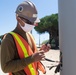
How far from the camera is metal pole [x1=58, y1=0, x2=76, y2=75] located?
198 cm

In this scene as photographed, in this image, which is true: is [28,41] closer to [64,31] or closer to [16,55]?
[16,55]

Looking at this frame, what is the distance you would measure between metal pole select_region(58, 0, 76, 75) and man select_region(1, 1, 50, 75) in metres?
0.33

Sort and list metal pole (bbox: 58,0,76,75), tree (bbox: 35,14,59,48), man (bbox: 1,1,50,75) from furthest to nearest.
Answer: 1. tree (bbox: 35,14,59,48)
2. man (bbox: 1,1,50,75)
3. metal pole (bbox: 58,0,76,75)

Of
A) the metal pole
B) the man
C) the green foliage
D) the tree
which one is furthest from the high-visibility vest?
the green foliage

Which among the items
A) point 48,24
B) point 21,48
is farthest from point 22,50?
point 48,24

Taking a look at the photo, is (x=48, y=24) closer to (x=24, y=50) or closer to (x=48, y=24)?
(x=48, y=24)

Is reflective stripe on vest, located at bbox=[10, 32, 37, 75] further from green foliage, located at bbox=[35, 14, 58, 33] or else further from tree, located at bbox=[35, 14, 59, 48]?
green foliage, located at bbox=[35, 14, 58, 33]

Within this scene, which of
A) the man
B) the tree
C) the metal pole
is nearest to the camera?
the metal pole

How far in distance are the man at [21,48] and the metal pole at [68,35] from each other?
33 centimetres

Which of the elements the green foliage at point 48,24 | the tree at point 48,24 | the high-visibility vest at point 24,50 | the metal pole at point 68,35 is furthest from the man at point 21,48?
the green foliage at point 48,24

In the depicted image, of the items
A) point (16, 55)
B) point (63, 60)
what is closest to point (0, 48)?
point (16, 55)

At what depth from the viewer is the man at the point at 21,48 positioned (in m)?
2.33

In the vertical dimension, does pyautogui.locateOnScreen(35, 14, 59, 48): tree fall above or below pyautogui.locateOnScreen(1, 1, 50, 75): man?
below

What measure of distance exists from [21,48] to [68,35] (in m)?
0.60
